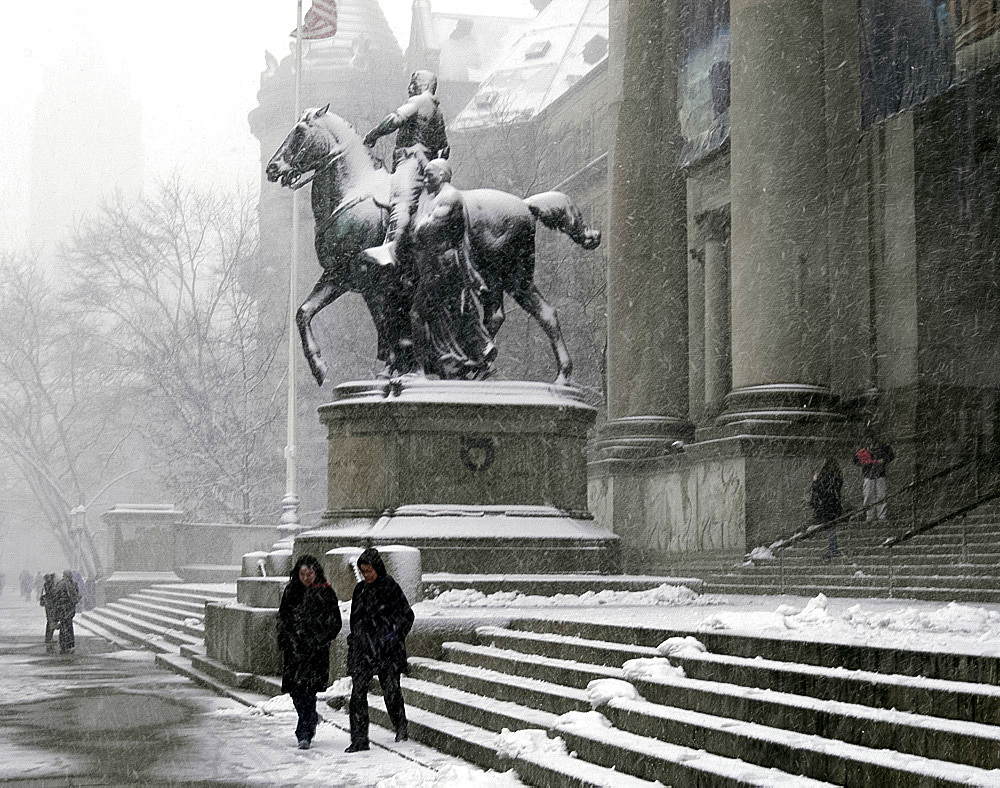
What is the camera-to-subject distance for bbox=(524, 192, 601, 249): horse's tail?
18.9 metres

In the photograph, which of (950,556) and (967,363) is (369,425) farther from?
(967,363)

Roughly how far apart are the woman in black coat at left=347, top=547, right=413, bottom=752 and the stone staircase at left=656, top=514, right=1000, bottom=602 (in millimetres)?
6963

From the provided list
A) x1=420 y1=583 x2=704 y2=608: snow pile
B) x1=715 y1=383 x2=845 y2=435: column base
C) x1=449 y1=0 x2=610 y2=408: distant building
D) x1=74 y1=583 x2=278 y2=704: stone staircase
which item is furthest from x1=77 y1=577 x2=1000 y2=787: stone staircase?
x1=449 y1=0 x2=610 y2=408: distant building

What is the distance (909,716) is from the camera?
7234mm

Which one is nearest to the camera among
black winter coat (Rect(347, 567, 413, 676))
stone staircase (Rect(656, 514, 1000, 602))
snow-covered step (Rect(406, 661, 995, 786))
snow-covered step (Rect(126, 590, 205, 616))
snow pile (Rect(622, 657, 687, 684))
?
snow-covered step (Rect(406, 661, 995, 786))

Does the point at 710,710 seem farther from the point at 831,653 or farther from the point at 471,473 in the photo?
the point at 471,473

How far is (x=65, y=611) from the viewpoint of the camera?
83.8 ft

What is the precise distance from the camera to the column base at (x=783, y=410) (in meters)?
22.3

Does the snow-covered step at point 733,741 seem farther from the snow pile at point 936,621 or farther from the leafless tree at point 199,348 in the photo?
the leafless tree at point 199,348

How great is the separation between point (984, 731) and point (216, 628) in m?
13.3

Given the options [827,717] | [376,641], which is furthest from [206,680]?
[827,717]

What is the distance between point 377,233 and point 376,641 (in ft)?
26.2

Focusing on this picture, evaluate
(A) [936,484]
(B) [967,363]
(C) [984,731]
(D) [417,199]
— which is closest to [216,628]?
(D) [417,199]

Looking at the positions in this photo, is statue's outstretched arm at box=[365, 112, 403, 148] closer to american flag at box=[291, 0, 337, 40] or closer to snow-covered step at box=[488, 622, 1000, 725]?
snow-covered step at box=[488, 622, 1000, 725]
